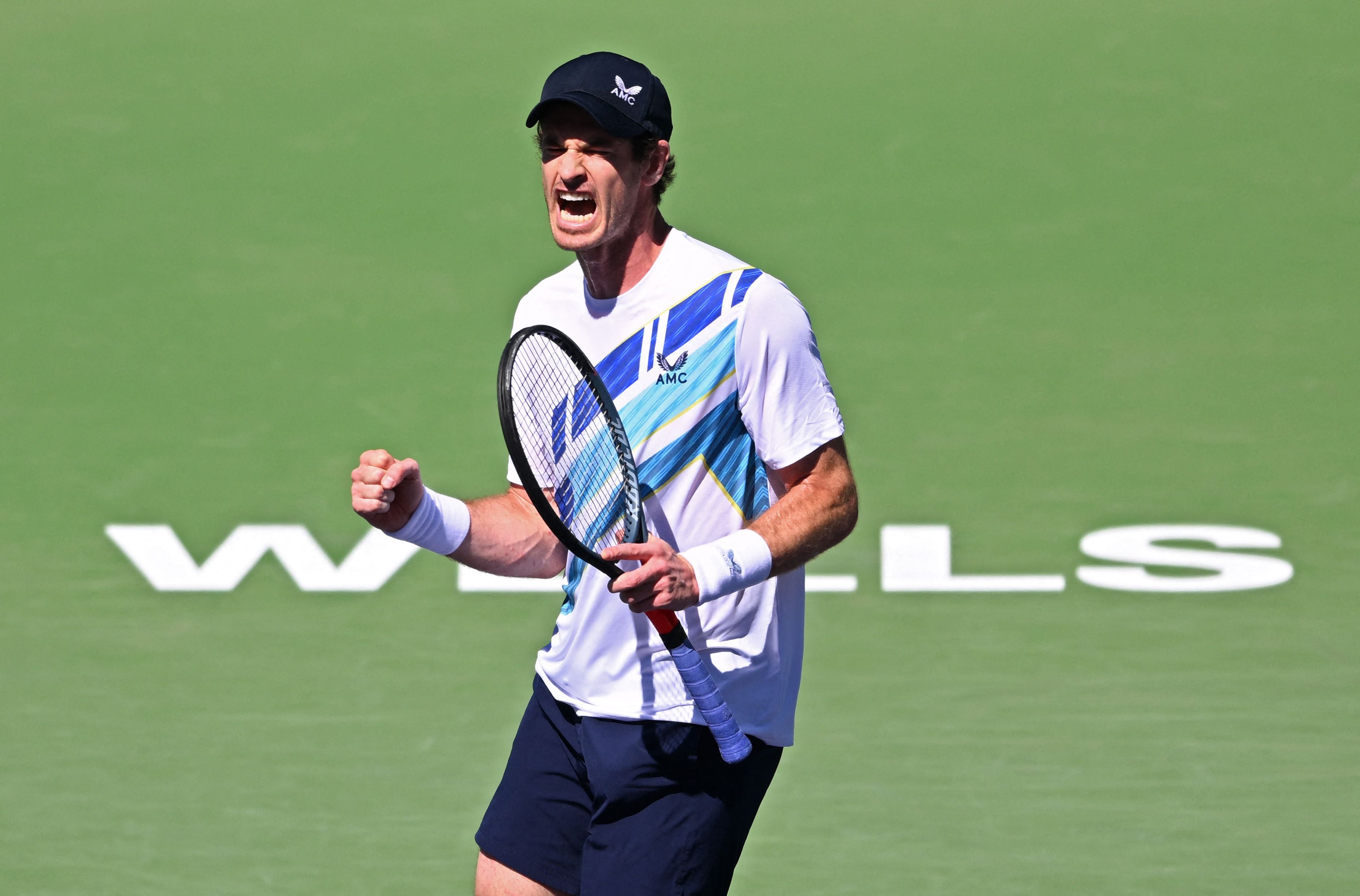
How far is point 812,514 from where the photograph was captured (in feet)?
10.1

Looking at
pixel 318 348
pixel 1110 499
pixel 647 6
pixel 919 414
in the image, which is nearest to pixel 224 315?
pixel 318 348

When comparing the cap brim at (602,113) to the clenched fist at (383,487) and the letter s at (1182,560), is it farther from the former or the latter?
the letter s at (1182,560)

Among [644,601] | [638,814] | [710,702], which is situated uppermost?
[644,601]

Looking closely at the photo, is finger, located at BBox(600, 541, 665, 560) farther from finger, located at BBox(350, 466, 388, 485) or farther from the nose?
the nose

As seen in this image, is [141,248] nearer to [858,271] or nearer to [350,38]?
[350,38]

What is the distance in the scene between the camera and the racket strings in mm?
3266

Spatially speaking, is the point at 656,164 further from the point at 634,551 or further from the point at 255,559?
the point at 255,559

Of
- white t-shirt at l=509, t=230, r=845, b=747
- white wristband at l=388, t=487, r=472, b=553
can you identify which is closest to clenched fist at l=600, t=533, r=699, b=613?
white t-shirt at l=509, t=230, r=845, b=747

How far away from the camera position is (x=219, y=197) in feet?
24.3

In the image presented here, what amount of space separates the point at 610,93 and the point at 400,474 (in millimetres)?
717

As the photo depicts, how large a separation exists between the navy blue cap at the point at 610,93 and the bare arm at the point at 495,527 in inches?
24.8

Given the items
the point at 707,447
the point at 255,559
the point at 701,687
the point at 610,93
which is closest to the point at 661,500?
the point at 707,447

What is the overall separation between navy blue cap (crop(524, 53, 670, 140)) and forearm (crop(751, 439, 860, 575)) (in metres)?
0.63

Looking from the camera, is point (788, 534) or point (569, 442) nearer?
point (788, 534)
